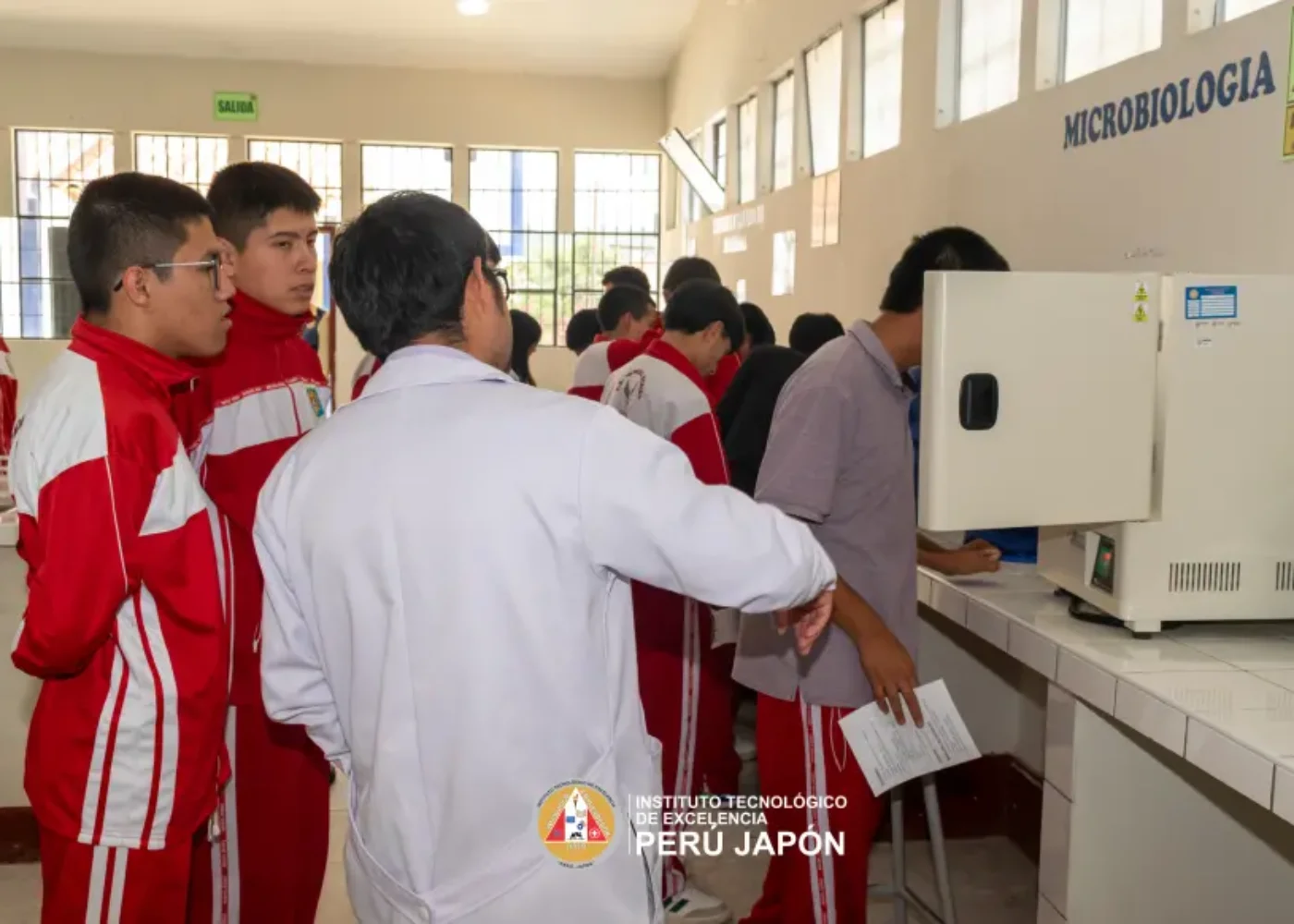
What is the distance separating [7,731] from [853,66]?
399 centimetres

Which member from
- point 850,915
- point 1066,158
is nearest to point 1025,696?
point 850,915

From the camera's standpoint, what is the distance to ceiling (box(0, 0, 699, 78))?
28.0 ft

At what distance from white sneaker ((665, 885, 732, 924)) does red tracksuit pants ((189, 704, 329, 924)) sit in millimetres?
872

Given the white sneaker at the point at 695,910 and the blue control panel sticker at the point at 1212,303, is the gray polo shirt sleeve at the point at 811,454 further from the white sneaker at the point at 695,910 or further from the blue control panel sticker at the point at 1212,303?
the white sneaker at the point at 695,910

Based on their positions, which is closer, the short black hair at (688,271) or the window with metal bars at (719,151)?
the short black hair at (688,271)

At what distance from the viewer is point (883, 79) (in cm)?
474

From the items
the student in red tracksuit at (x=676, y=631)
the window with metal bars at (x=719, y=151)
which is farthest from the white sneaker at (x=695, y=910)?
the window with metal bars at (x=719, y=151)

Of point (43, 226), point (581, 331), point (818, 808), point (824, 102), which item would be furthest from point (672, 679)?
point (43, 226)

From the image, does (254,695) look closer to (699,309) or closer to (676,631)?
(676,631)

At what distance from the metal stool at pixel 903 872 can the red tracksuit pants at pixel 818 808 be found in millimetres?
226

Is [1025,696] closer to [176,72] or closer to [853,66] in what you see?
[853,66]

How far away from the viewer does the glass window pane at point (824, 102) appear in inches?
212

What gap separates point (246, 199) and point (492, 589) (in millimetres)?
1208

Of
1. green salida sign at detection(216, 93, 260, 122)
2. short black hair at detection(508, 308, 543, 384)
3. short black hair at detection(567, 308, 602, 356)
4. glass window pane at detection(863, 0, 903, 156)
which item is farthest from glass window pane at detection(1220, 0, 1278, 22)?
green salida sign at detection(216, 93, 260, 122)
